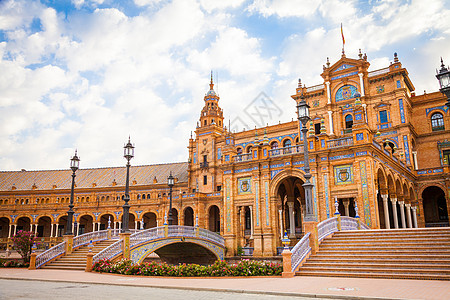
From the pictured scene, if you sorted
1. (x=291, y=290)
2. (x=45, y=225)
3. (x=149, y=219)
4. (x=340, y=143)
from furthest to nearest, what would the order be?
(x=45, y=225) < (x=149, y=219) < (x=340, y=143) < (x=291, y=290)

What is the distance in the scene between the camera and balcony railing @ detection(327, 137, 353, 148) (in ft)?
89.7

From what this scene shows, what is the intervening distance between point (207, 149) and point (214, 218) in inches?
397

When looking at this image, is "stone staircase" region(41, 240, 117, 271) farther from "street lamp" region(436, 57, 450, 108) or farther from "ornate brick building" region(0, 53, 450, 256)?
"street lamp" region(436, 57, 450, 108)

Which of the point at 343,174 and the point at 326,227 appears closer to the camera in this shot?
the point at 326,227

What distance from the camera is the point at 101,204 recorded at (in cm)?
5978

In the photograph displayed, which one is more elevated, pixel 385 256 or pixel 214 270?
pixel 385 256

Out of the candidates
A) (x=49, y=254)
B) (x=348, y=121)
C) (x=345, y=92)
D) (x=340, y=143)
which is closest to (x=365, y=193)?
(x=340, y=143)

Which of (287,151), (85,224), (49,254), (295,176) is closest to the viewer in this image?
(49,254)

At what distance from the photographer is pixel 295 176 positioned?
29.2 metres

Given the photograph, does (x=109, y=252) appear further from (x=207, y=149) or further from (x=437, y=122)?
(x=437, y=122)

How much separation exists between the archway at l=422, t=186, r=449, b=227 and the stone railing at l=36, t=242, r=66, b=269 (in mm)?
33246

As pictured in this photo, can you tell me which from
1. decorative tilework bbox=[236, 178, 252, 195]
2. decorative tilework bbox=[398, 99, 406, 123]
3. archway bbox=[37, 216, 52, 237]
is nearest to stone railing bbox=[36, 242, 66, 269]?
decorative tilework bbox=[236, 178, 252, 195]

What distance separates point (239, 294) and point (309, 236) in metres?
7.50

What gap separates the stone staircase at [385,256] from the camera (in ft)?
46.7
